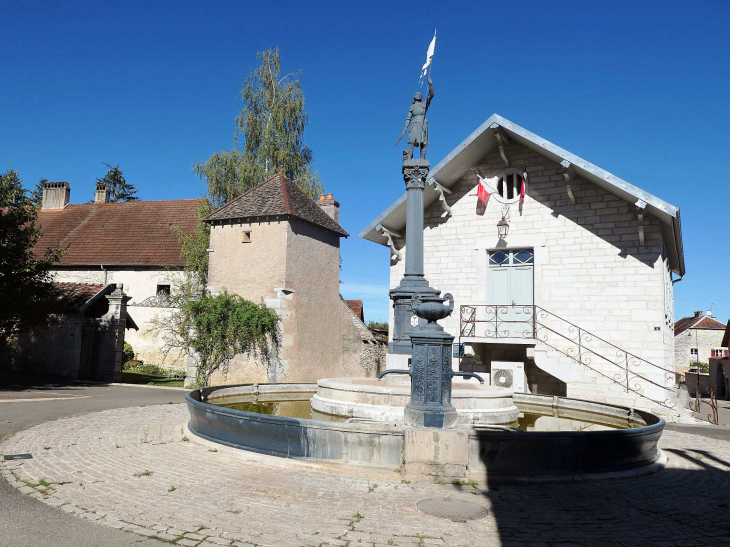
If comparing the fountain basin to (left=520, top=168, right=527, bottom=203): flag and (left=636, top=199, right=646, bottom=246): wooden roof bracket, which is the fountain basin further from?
(left=520, top=168, right=527, bottom=203): flag

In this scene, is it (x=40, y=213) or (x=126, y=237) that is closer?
(x=126, y=237)

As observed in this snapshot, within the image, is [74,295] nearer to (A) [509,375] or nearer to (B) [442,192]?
(B) [442,192]

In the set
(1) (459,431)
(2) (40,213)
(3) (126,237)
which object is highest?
(2) (40,213)

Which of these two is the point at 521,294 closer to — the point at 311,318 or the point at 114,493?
the point at 311,318

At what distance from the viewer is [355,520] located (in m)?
4.37

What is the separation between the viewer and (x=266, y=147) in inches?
1004

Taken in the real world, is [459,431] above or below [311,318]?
below

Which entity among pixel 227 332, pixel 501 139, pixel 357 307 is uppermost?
pixel 501 139

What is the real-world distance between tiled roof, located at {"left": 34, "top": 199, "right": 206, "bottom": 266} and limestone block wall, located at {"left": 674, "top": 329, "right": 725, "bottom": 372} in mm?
36579

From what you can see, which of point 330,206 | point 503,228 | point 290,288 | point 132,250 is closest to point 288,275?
point 290,288

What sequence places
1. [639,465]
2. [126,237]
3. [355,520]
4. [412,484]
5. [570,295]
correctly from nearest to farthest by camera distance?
1. [355,520]
2. [412,484]
3. [639,465]
4. [570,295]
5. [126,237]

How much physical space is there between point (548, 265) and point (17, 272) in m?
15.9

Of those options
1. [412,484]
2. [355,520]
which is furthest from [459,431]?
[355,520]

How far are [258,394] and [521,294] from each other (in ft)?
27.0
